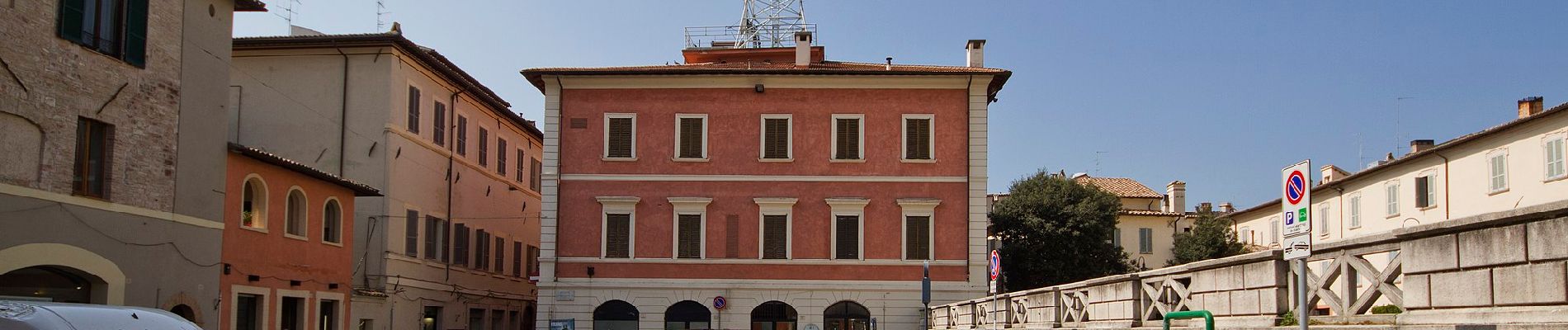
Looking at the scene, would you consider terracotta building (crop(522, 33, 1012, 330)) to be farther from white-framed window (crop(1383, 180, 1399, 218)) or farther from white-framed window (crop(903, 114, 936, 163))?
white-framed window (crop(1383, 180, 1399, 218))

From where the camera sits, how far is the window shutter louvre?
67.7 ft

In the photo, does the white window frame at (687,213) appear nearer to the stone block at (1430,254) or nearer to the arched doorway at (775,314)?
the arched doorway at (775,314)

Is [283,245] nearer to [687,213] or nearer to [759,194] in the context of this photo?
[687,213]

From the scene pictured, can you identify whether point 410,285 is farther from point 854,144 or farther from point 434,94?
point 854,144

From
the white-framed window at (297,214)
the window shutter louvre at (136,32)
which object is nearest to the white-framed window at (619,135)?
the white-framed window at (297,214)

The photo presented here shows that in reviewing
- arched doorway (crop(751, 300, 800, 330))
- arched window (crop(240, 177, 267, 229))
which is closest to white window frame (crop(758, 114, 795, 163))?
arched doorway (crop(751, 300, 800, 330))

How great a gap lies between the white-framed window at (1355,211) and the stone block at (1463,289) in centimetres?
4392

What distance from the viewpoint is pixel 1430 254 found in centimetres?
969

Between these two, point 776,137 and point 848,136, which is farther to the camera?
point 776,137

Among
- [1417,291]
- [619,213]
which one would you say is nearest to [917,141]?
[619,213]

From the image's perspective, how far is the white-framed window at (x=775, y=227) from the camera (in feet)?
118

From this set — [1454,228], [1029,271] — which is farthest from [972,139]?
[1454,228]

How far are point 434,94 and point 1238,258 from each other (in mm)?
27518

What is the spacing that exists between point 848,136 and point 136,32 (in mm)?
19647
